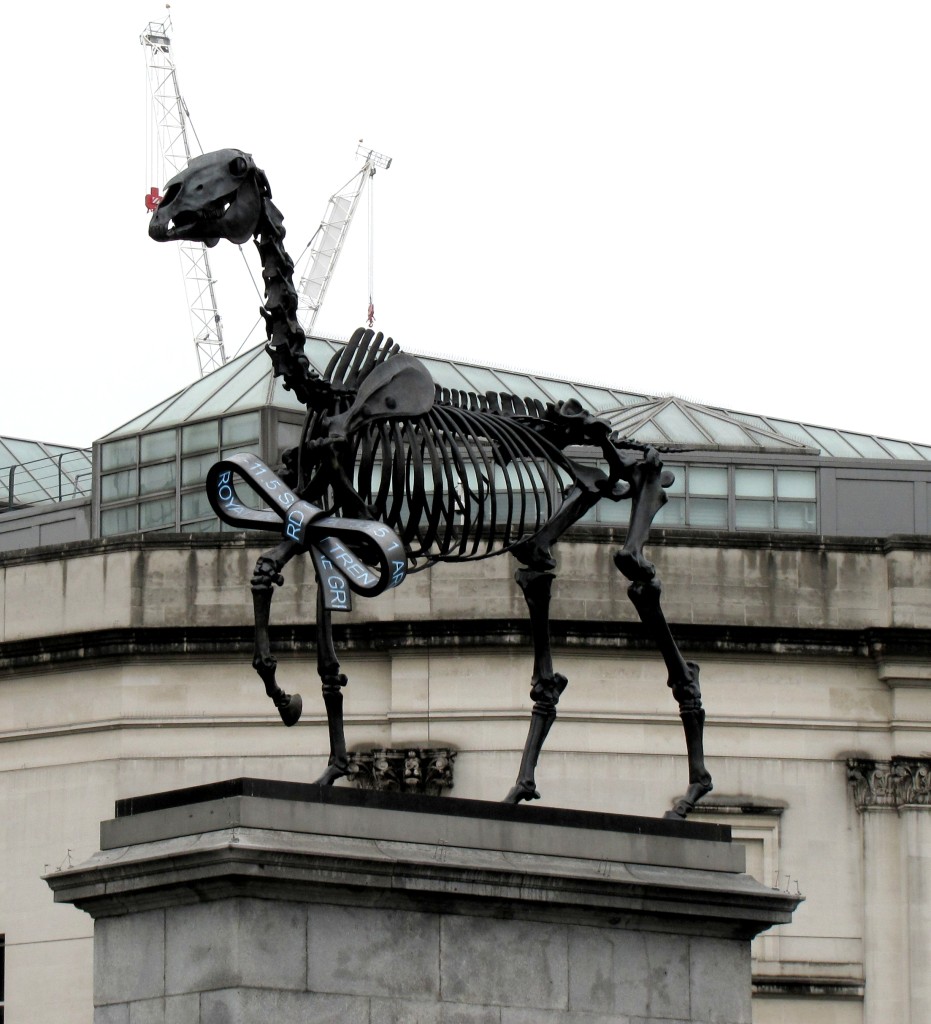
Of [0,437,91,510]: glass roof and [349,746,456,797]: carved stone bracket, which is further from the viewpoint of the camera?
[0,437,91,510]: glass roof

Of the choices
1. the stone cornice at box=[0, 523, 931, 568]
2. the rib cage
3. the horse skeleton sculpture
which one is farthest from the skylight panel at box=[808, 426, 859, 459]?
the horse skeleton sculpture

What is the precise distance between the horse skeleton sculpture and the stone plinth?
1.34 metres

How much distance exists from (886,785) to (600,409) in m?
20.4

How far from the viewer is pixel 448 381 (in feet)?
217

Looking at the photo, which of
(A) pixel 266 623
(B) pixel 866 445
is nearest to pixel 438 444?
(A) pixel 266 623

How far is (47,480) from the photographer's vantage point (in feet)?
273

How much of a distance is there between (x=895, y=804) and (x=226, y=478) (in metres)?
27.2

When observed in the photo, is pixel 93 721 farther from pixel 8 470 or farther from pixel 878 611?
pixel 8 470

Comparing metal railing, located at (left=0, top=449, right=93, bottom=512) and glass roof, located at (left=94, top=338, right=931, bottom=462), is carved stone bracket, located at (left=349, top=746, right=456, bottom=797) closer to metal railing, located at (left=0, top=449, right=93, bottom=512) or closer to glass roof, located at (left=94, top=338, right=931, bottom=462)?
glass roof, located at (left=94, top=338, right=931, bottom=462)

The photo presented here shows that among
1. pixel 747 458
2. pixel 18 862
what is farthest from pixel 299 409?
pixel 18 862

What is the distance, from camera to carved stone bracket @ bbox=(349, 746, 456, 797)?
49406 mm

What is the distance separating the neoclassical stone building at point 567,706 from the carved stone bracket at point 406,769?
89 mm

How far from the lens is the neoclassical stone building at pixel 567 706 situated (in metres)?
49.6

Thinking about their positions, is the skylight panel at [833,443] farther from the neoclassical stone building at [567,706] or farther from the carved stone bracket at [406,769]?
the carved stone bracket at [406,769]
